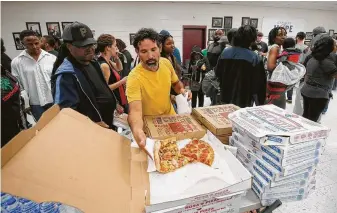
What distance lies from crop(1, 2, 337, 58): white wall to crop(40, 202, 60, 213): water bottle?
21.4 ft

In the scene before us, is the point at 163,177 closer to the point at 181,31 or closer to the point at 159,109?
the point at 159,109

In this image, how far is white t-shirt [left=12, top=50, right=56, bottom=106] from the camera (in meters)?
2.36

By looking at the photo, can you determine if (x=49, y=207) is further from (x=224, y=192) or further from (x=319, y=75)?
(x=319, y=75)

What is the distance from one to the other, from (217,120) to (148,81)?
0.52 meters

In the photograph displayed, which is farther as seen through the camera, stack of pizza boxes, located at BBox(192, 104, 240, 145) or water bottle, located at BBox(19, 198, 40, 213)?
stack of pizza boxes, located at BBox(192, 104, 240, 145)

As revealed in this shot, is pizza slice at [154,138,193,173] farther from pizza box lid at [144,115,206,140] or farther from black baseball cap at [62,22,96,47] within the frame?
black baseball cap at [62,22,96,47]

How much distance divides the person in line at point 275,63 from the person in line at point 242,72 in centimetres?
30

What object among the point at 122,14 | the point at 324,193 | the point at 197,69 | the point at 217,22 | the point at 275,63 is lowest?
the point at 324,193

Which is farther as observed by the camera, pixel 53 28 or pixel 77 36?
pixel 53 28

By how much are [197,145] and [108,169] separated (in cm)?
38

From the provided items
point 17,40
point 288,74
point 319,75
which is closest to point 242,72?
point 288,74

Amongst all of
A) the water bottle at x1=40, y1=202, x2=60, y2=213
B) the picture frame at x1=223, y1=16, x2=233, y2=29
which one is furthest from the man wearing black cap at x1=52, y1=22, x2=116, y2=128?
the picture frame at x1=223, y1=16, x2=233, y2=29

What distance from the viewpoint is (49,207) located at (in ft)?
2.05

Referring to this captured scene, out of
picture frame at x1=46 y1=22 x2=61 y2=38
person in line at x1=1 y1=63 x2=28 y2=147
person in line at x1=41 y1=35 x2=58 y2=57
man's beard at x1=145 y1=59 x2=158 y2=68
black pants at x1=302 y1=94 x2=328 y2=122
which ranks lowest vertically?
black pants at x1=302 y1=94 x2=328 y2=122
